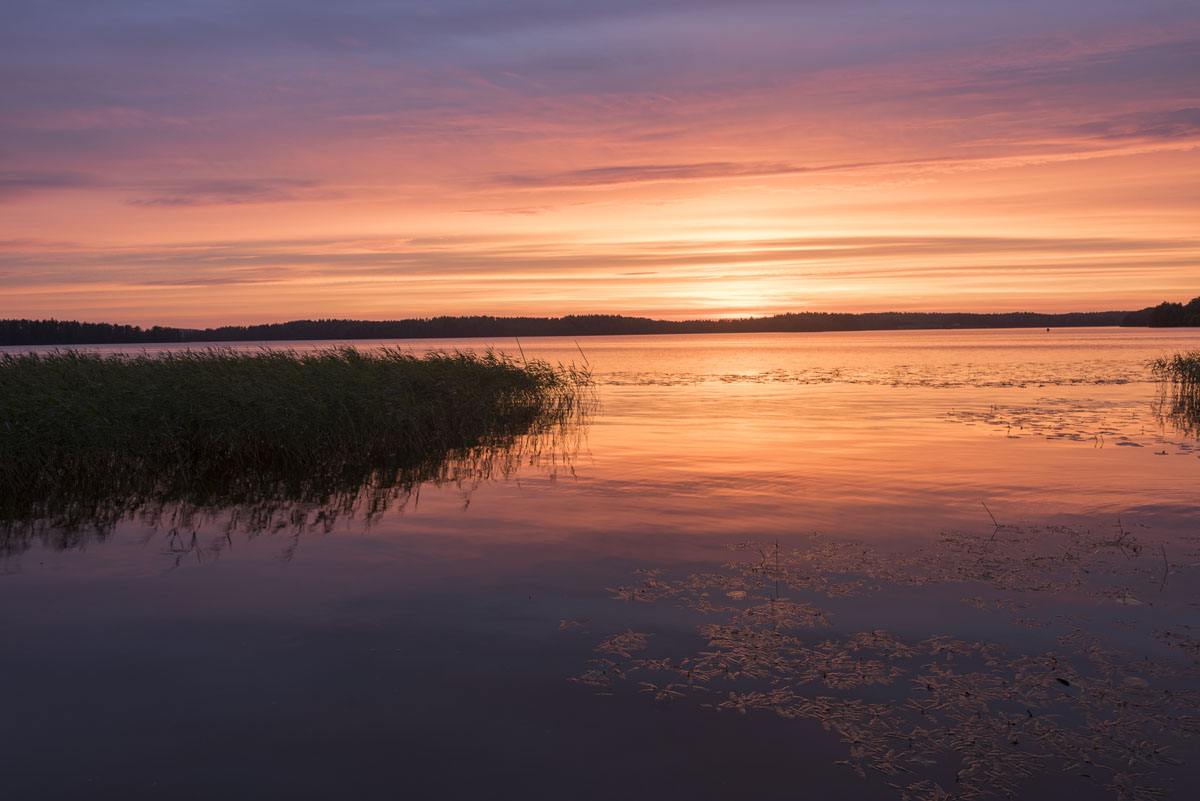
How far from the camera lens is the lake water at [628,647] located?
6914 millimetres

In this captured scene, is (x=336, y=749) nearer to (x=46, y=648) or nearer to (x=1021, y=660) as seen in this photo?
(x=46, y=648)

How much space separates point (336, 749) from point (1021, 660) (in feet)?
21.9

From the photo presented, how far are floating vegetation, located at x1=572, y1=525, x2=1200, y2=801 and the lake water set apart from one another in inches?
1.4

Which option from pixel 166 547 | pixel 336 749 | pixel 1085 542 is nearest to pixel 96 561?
pixel 166 547

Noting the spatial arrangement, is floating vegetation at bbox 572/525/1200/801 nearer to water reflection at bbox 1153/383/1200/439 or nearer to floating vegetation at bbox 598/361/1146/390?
water reflection at bbox 1153/383/1200/439

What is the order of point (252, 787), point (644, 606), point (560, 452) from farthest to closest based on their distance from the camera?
1. point (560, 452)
2. point (644, 606)
3. point (252, 787)

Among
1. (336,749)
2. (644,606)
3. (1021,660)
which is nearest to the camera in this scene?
(336,749)

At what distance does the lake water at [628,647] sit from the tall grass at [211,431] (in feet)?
11.0

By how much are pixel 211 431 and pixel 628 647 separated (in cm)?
1686

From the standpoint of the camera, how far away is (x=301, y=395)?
80.4 ft

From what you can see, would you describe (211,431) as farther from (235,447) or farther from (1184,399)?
(1184,399)

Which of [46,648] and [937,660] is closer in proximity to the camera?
[937,660]

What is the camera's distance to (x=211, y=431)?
2253 cm

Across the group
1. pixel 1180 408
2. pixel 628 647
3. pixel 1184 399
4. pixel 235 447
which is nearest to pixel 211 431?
pixel 235 447
